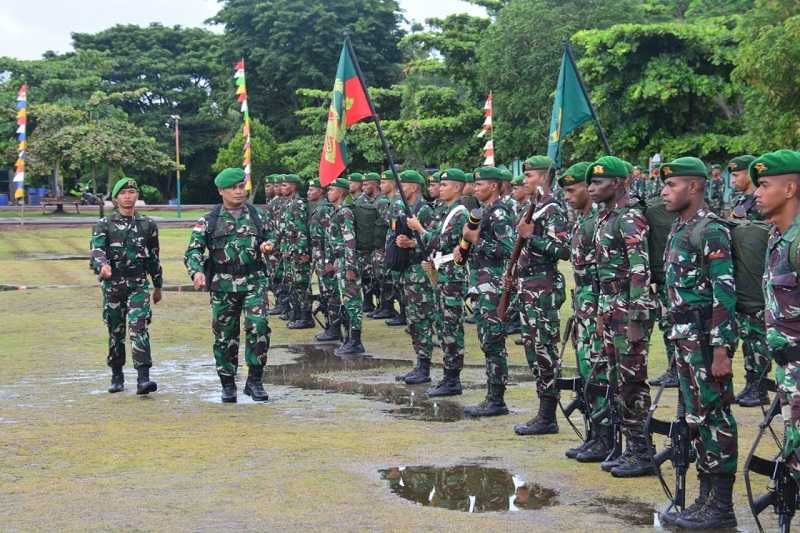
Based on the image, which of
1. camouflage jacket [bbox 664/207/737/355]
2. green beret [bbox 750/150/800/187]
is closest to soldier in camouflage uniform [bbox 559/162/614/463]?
camouflage jacket [bbox 664/207/737/355]

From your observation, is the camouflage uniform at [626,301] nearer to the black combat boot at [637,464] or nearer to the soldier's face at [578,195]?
the black combat boot at [637,464]

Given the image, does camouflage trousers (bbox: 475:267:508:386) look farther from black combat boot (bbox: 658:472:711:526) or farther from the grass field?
black combat boot (bbox: 658:472:711:526)

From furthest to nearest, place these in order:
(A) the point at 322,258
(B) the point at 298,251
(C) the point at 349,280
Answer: (B) the point at 298,251 → (A) the point at 322,258 → (C) the point at 349,280

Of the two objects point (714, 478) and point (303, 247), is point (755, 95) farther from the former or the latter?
point (714, 478)

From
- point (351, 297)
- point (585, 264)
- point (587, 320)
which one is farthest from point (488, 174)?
point (351, 297)

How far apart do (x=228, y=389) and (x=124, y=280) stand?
1523 millimetres

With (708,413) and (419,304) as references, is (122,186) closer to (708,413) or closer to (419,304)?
(419,304)

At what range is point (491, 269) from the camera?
9.71 m

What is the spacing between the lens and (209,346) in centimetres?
1460

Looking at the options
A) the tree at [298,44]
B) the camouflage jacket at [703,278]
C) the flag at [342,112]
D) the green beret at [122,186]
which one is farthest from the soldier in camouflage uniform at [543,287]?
the tree at [298,44]

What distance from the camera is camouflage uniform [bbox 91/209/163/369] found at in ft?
Result: 36.6

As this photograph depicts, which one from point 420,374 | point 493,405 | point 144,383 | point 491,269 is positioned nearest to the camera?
point 491,269

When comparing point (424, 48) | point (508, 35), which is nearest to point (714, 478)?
point (508, 35)

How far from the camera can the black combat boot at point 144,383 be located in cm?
1114
